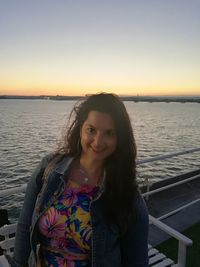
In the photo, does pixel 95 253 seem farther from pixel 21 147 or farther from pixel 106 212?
pixel 21 147

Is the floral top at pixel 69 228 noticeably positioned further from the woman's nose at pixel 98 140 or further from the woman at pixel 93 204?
the woman's nose at pixel 98 140

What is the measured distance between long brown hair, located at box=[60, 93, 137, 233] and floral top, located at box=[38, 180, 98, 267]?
12 centimetres

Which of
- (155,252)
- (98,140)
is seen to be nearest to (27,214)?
(98,140)

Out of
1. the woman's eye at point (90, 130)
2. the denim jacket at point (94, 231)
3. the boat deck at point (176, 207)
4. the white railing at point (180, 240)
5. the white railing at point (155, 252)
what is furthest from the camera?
the boat deck at point (176, 207)

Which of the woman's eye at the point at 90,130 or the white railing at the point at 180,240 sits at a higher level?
the woman's eye at the point at 90,130

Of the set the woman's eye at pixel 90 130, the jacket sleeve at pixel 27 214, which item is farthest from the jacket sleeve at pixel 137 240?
the jacket sleeve at pixel 27 214

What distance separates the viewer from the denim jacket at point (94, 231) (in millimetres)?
1870

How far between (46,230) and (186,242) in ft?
6.23

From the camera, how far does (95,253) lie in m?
1.86

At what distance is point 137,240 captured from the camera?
191cm

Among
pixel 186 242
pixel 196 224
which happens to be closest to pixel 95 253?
pixel 186 242

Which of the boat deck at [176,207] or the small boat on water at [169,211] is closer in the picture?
the small boat on water at [169,211]

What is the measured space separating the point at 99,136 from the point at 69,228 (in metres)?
0.59

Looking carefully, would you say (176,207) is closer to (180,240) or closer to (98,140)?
(180,240)
